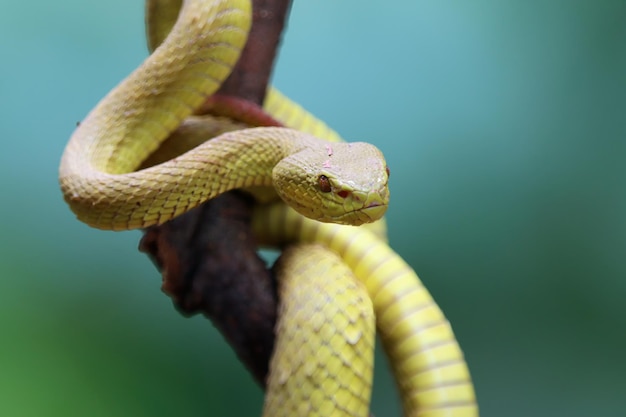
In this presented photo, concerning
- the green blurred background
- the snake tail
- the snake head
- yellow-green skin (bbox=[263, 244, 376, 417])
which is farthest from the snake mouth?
the green blurred background

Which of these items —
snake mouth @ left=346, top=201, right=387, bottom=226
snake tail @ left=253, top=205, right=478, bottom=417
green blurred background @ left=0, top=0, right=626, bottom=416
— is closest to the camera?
snake mouth @ left=346, top=201, right=387, bottom=226

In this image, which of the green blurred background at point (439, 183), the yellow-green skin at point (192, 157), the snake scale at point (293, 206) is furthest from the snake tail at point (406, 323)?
the green blurred background at point (439, 183)

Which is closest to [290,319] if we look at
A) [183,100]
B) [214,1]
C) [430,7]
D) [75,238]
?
[183,100]

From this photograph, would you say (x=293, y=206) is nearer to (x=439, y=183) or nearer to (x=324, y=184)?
(x=324, y=184)

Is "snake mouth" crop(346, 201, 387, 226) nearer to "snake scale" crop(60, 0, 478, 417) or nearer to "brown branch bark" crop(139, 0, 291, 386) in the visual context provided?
"snake scale" crop(60, 0, 478, 417)

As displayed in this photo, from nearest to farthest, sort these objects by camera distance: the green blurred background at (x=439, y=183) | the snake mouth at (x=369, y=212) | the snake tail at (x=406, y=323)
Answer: the snake mouth at (x=369, y=212), the snake tail at (x=406, y=323), the green blurred background at (x=439, y=183)

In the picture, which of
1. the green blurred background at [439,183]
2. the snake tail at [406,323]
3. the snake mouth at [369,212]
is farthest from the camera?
the green blurred background at [439,183]

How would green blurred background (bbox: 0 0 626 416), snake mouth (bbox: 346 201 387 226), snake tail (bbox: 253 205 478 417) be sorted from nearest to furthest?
1. snake mouth (bbox: 346 201 387 226)
2. snake tail (bbox: 253 205 478 417)
3. green blurred background (bbox: 0 0 626 416)

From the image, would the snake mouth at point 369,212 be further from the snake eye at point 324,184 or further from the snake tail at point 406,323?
the snake tail at point 406,323

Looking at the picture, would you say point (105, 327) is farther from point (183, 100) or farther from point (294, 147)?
point (294, 147)
